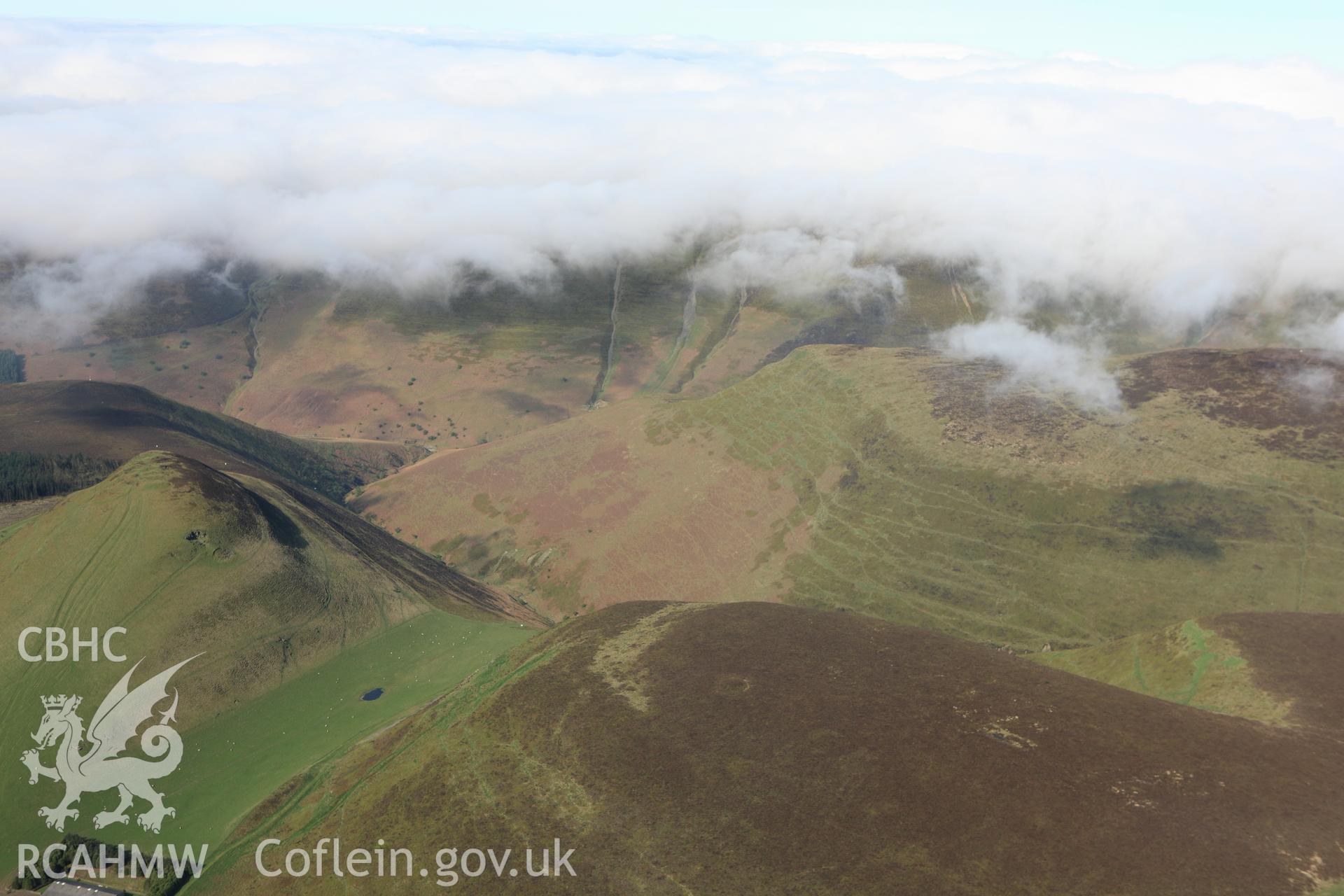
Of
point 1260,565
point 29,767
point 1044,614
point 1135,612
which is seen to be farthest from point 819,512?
point 29,767

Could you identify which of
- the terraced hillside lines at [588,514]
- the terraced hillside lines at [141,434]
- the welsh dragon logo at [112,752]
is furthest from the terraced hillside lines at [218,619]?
the terraced hillside lines at [141,434]

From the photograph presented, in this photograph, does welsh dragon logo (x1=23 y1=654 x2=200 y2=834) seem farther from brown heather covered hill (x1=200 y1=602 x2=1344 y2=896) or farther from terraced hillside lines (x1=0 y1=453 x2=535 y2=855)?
brown heather covered hill (x1=200 y1=602 x2=1344 y2=896)

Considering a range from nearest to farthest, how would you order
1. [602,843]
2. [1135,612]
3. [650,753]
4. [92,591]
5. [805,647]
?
[602,843], [650,753], [805,647], [92,591], [1135,612]

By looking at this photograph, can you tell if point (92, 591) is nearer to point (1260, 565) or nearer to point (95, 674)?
point (95, 674)

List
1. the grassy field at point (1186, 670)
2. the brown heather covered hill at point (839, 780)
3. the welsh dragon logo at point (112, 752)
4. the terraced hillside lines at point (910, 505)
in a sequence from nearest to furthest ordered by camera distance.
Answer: the brown heather covered hill at point (839, 780), the welsh dragon logo at point (112, 752), the grassy field at point (1186, 670), the terraced hillside lines at point (910, 505)

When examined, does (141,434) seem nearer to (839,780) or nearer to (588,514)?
(588,514)

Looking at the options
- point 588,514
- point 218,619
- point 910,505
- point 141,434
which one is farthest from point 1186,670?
point 141,434

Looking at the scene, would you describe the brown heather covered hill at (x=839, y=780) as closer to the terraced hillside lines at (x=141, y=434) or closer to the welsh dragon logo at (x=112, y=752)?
the welsh dragon logo at (x=112, y=752)
